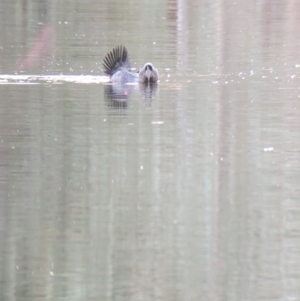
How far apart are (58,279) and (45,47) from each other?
1545 cm

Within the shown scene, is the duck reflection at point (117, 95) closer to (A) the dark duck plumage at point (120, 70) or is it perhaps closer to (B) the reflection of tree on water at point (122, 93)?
(B) the reflection of tree on water at point (122, 93)

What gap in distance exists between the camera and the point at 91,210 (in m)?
8.88

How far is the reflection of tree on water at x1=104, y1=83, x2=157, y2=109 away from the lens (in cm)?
1488

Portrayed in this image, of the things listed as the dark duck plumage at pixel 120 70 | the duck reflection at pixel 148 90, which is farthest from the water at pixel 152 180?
the dark duck plumage at pixel 120 70

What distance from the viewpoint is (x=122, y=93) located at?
1614 centimetres

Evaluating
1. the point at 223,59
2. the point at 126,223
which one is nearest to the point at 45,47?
the point at 223,59

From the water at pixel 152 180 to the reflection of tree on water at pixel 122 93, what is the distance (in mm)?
41

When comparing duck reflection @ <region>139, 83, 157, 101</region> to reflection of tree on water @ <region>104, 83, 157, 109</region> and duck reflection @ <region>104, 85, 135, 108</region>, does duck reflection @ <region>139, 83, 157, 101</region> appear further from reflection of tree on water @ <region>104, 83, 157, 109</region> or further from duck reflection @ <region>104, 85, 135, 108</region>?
duck reflection @ <region>104, 85, 135, 108</region>

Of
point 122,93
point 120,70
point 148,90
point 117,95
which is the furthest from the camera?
point 120,70

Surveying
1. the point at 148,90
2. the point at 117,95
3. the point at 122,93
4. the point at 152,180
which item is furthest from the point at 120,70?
the point at 152,180

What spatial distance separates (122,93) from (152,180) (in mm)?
6254

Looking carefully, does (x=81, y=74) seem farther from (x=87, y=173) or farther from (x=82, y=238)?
(x=82, y=238)

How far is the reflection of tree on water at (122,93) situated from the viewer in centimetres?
1488

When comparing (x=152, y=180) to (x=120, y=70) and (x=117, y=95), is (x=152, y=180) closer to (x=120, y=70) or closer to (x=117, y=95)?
(x=117, y=95)
